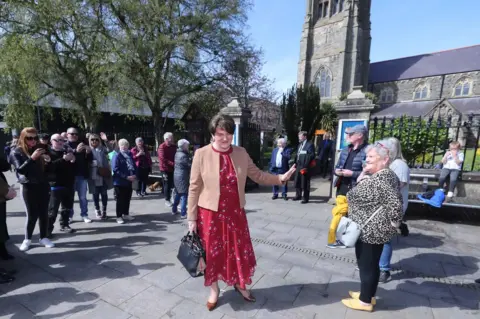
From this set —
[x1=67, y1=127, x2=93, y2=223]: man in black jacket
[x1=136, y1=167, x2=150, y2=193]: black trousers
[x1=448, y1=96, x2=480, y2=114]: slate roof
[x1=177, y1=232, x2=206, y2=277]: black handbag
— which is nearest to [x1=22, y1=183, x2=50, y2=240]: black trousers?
[x1=67, y1=127, x2=93, y2=223]: man in black jacket

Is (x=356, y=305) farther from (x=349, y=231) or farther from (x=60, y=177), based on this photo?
(x=60, y=177)

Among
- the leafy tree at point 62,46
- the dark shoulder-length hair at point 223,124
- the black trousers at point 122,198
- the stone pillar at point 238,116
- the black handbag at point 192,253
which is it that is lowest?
the black trousers at point 122,198

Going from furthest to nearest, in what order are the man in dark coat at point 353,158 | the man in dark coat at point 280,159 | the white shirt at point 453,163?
the man in dark coat at point 280,159 < the white shirt at point 453,163 < the man in dark coat at point 353,158

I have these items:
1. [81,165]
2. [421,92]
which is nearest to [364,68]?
[421,92]

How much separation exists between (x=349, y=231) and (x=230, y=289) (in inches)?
59.2

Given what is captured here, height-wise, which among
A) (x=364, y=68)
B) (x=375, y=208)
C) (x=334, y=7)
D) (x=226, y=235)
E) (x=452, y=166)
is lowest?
(x=226, y=235)

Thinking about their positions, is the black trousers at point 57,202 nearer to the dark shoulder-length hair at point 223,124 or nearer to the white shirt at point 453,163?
the dark shoulder-length hair at point 223,124

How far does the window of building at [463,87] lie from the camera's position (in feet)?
120

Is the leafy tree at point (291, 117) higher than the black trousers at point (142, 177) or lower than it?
higher

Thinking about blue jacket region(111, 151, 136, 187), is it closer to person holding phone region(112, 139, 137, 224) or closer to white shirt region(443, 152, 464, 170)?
person holding phone region(112, 139, 137, 224)

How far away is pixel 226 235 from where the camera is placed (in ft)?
7.75

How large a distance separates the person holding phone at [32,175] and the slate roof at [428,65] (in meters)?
51.0

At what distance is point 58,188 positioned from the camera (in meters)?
4.18

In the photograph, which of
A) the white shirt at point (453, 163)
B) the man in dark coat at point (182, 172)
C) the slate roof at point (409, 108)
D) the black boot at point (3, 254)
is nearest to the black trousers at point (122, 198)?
the man in dark coat at point (182, 172)
